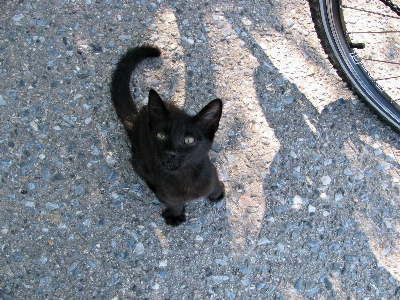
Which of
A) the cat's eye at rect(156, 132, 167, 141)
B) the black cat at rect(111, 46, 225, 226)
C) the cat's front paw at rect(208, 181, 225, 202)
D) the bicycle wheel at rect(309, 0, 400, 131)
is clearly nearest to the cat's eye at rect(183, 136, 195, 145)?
the black cat at rect(111, 46, 225, 226)

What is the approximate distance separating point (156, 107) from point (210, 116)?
0.30 metres

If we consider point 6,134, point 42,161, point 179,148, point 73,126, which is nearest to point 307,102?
point 179,148

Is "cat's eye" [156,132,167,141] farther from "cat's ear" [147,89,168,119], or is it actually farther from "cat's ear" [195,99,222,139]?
"cat's ear" [195,99,222,139]

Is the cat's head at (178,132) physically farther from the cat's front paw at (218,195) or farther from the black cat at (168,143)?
the cat's front paw at (218,195)

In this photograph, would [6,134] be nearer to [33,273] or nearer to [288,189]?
[33,273]

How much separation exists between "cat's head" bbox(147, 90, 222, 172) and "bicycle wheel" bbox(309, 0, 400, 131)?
1173 mm

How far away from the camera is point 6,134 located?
288cm

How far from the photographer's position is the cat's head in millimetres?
2104

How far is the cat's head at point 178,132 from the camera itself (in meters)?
2.10

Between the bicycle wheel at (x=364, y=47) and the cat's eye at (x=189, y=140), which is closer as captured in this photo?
the cat's eye at (x=189, y=140)

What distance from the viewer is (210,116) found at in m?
2.12

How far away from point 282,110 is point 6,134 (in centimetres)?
208

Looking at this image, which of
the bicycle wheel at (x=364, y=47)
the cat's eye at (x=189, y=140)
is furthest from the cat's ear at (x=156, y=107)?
the bicycle wheel at (x=364, y=47)

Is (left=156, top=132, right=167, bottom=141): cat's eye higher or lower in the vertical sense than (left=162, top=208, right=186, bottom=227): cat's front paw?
higher
